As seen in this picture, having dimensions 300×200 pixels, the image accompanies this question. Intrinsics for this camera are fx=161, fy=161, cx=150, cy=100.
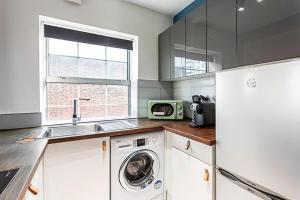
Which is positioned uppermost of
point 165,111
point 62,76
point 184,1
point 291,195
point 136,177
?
point 184,1

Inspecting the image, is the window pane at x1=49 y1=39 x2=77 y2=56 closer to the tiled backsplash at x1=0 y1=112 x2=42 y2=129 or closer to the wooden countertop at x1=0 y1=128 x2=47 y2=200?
the tiled backsplash at x1=0 y1=112 x2=42 y2=129

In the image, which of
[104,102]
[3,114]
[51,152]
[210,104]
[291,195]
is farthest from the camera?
[104,102]

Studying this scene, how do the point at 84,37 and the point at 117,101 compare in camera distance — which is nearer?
the point at 84,37

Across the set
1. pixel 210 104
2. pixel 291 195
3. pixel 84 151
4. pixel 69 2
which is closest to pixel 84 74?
pixel 69 2

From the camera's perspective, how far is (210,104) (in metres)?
1.65

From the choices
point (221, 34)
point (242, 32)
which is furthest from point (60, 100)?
point (242, 32)

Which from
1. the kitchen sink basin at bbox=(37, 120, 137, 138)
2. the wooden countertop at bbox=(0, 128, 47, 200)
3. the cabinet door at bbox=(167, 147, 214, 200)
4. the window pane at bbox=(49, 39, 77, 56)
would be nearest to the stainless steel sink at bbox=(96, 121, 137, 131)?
the kitchen sink basin at bbox=(37, 120, 137, 138)

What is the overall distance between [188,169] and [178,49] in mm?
1342

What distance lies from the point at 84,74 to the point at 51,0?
0.83m

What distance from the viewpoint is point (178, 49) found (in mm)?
1964

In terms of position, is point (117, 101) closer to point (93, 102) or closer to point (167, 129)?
point (93, 102)

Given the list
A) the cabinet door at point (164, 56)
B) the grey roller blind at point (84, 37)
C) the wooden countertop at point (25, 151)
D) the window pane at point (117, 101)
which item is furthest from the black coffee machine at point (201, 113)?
the grey roller blind at point (84, 37)

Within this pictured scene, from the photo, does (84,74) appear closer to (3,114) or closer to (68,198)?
(3,114)

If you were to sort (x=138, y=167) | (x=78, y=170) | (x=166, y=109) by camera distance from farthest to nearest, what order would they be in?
(x=166, y=109), (x=138, y=167), (x=78, y=170)
